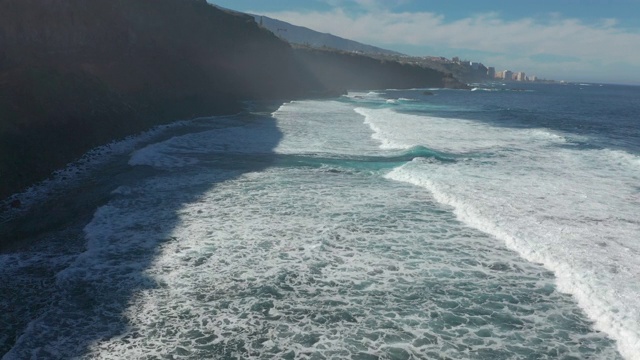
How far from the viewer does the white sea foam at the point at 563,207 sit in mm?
9148

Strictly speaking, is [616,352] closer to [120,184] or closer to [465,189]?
[465,189]

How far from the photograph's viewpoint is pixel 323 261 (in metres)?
10.3

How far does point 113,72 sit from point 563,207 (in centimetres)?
2862

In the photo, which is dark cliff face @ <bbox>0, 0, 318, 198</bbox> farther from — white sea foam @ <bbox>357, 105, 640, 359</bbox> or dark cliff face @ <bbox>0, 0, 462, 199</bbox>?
white sea foam @ <bbox>357, 105, 640, 359</bbox>

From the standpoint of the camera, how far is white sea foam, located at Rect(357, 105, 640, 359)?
30.0 feet

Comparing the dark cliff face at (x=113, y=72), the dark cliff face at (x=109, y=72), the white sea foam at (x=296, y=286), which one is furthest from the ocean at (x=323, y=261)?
the dark cliff face at (x=109, y=72)

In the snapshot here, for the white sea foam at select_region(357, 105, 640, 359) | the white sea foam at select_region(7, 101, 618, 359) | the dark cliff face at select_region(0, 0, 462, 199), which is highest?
the dark cliff face at select_region(0, 0, 462, 199)

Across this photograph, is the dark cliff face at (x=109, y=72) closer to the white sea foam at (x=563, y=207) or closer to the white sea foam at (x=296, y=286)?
the white sea foam at (x=296, y=286)

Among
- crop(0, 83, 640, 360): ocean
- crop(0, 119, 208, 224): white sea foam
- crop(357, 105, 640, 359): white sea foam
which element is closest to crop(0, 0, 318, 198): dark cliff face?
crop(0, 119, 208, 224): white sea foam

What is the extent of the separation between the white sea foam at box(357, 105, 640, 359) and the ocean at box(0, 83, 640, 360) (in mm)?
61

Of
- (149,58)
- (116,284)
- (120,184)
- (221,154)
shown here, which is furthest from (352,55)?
(116,284)

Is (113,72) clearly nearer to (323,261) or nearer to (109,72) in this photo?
(109,72)

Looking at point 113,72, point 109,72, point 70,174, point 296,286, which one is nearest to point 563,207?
point 296,286

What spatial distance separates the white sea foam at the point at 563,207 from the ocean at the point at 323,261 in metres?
0.06
